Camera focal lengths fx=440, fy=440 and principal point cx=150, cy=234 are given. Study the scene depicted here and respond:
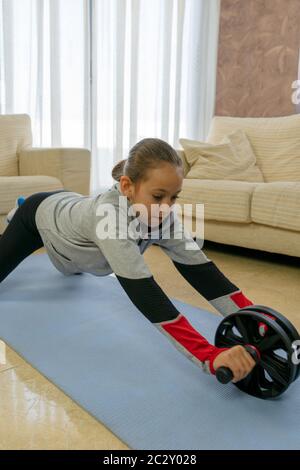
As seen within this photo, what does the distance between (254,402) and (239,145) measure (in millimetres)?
1992

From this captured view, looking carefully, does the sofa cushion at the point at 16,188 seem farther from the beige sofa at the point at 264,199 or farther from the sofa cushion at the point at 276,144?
the sofa cushion at the point at 276,144

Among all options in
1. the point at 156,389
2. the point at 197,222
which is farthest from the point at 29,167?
the point at 156,389

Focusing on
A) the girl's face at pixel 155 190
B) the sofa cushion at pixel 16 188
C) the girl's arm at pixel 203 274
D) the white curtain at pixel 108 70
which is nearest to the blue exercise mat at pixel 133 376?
the girl's arm at pixel 203 274

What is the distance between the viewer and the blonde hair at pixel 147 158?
1.12 m

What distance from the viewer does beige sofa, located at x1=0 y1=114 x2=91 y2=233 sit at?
2.29m

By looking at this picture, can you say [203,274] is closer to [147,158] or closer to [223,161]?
[147,158]

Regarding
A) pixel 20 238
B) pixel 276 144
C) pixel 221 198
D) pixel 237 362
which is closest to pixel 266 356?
pixel 237 362

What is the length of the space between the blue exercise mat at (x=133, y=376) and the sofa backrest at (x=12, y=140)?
1.27 metres

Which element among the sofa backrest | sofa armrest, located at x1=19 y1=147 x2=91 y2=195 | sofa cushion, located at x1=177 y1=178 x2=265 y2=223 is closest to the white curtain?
the sofa backrest

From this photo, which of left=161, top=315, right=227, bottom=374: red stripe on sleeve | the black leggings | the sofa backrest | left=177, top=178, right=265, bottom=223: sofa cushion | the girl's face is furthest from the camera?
the sofa backrest

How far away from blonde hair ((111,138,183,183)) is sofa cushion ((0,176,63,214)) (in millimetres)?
1243

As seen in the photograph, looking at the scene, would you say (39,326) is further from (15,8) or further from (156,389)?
(15,8)

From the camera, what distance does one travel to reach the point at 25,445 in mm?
841

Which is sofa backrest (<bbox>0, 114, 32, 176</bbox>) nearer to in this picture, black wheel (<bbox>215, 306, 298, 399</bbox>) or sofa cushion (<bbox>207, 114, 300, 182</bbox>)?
sofa cushion (<bbox>207, 114, 300, 182</bbox>)
